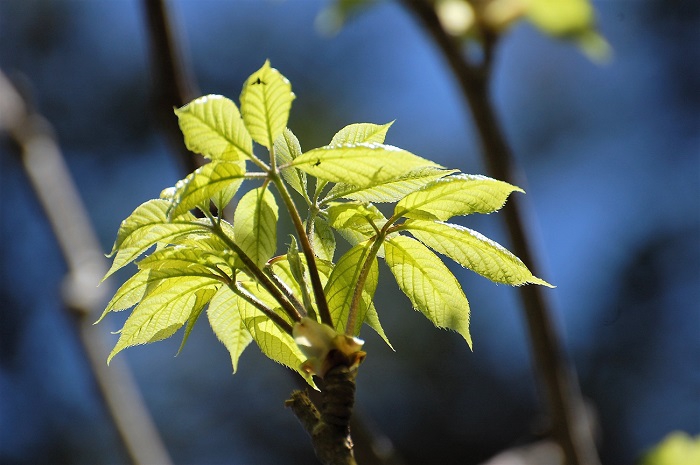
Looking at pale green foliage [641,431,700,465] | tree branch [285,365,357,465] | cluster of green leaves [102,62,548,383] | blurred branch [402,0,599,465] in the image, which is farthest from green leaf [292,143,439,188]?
blurred branch [402,0,599,465]

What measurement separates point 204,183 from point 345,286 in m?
0.13

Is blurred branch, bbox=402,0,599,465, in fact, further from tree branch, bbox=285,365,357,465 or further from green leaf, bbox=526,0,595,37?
tree branch, bbox=285,365,357,465

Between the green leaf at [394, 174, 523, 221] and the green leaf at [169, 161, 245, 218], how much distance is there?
122 mm

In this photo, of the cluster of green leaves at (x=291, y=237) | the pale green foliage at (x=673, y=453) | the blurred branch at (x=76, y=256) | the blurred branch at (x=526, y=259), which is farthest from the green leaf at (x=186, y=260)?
the blurred branch at (x=76, y=256)

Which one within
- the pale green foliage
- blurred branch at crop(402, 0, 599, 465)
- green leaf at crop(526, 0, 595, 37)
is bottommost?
Result: the pale green foliage

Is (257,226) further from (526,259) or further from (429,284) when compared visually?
(526,259)

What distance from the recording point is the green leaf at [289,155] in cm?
59

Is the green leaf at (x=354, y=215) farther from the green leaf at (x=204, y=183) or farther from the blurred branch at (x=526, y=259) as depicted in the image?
the blurred branch at (x=526, y=259)

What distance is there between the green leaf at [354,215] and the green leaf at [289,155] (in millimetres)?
26

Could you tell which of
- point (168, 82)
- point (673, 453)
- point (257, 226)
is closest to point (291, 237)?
point (257, 226)

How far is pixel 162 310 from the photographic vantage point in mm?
619

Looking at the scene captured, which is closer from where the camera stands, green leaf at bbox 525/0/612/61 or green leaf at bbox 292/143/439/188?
green leaf at bbox 292/143/439/188

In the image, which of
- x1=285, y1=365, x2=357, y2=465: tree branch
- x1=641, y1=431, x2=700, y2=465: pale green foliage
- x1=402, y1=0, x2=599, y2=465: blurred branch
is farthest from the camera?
x1=402, y1=0, x2=599, y2=465: blurred branch

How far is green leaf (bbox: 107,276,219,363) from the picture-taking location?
2.01ft
